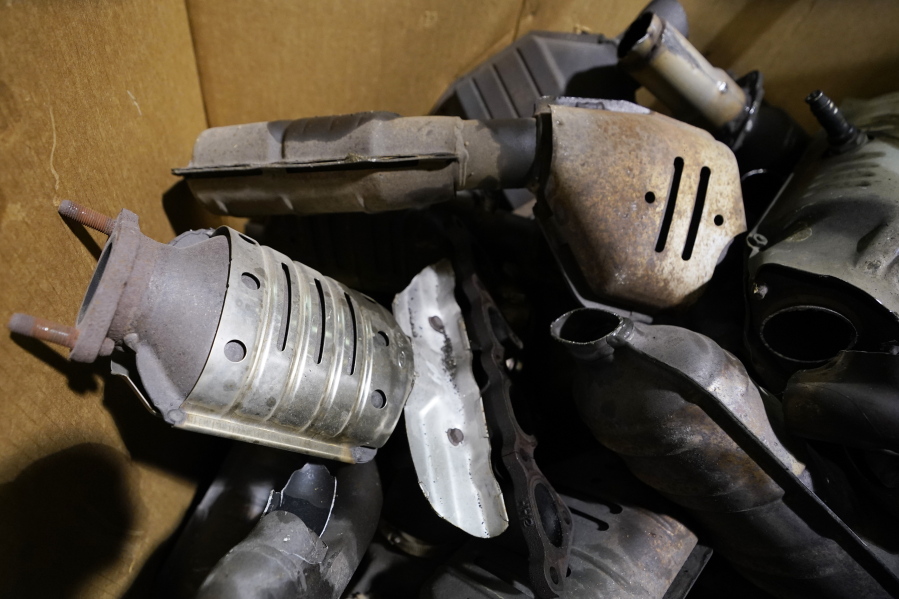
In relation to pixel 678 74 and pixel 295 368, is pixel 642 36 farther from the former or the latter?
pixel 295 368

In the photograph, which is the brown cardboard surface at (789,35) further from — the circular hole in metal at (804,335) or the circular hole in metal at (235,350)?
the circular hole in metal at (235,350)

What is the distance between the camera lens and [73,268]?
2.44ft

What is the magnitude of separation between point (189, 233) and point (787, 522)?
0.98 meters

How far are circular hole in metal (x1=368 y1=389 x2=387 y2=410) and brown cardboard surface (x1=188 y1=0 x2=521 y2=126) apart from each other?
0.83m

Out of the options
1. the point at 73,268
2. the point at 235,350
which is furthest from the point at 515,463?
the point at 73,268

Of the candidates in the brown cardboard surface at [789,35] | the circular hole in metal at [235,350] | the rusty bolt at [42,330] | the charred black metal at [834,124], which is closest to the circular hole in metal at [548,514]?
the circular hole in metal at [235,350]

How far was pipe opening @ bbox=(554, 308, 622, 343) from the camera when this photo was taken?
871 millimetres

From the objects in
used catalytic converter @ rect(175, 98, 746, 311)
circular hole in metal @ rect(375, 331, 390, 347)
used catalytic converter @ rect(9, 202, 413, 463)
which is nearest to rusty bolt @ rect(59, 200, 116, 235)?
used catalytic converter @ rect(9, 202, 413, 463)

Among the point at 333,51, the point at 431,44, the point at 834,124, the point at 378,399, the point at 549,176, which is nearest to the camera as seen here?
the point at 378,399

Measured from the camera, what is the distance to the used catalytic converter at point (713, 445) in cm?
81

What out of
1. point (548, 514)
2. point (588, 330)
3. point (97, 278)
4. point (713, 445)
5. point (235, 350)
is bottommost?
point (548, 514)

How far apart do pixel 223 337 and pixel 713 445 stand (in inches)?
27.5

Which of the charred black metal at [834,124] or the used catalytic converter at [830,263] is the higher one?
the charred black metal at [834,124]

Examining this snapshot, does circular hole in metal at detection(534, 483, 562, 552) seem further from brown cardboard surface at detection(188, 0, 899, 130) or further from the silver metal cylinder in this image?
brown cardboard surface at detection(188, 0, 899, 130)
